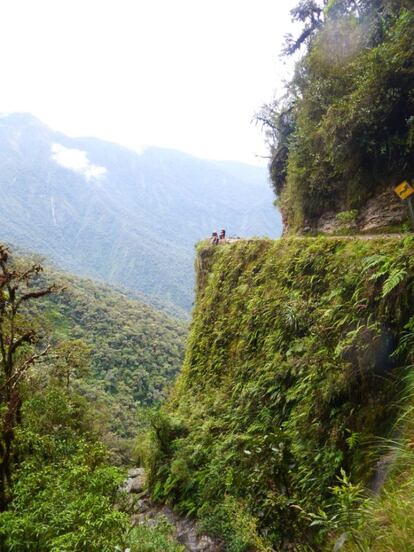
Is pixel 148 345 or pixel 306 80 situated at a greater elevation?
pixel 306 80

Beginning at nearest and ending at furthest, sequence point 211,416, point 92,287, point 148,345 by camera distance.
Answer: point 211,416 → point 148,345 → point 92,287

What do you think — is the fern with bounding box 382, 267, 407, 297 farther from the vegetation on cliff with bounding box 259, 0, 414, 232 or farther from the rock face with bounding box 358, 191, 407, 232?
the vegetation on cliff with bounding box 259, 0, 414, 232

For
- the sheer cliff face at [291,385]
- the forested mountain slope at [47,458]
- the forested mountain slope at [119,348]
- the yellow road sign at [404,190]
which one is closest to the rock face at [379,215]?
the sheer cliff face at [291,385]

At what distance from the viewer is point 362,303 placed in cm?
620

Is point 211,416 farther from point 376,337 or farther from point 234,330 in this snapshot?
point 376,337

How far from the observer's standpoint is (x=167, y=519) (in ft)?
29.4

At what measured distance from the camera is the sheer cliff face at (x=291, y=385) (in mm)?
5090

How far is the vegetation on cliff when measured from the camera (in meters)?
10.1

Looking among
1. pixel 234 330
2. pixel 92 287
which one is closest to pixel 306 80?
pixel 234 330

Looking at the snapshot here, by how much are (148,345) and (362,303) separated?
45.8m

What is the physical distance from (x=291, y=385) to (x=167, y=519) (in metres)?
4.30

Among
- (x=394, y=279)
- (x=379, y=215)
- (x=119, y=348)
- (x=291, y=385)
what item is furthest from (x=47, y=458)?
(x=119, y=348)

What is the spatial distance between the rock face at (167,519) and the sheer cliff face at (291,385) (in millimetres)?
325

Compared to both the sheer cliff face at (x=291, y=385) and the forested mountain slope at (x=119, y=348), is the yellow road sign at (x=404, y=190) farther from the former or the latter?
the forested mountain slope at (x=119, y=348)
